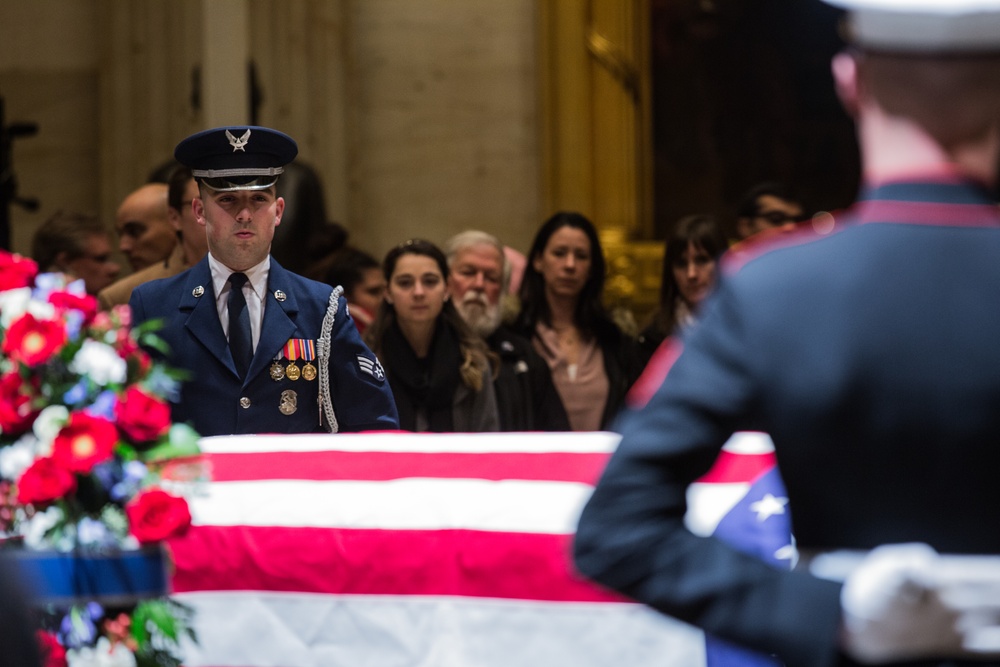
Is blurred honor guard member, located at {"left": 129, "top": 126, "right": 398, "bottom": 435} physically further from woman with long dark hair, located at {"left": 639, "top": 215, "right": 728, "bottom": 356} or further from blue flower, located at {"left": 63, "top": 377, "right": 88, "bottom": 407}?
woman with long dark hair, located at {"left": 639, "top": 215, "right": 728, "bottom": 356}

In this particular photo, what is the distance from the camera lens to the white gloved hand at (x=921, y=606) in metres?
1.27

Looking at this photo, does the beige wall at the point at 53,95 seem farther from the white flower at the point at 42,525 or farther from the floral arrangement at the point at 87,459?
the white flower at the point at 42,525

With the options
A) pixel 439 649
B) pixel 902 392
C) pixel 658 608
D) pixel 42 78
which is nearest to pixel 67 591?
pixel 439 649

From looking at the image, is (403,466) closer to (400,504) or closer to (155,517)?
(400,504)

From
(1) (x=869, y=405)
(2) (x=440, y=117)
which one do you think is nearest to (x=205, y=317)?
(1) (x=869, y=405)

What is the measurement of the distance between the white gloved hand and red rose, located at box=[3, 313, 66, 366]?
134 centimetres

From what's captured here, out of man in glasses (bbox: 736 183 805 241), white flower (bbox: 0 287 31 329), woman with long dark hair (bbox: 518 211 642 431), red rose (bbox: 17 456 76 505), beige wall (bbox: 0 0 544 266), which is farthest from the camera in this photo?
beige wall (bbox: 0 0 544 266)

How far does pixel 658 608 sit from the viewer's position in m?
1.35

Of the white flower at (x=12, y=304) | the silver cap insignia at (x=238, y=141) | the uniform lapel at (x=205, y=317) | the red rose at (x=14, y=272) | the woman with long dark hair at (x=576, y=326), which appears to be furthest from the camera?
the woman with long dark hair at (x=576, y=326)

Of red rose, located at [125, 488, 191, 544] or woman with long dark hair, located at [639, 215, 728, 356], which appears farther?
woman with long dark hair, located at [639, 215, 728, 356]

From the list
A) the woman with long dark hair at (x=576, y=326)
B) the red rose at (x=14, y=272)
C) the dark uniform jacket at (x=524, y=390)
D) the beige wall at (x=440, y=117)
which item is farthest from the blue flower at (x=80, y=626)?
the beige wall at (x=440, y=117)

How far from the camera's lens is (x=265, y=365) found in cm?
342

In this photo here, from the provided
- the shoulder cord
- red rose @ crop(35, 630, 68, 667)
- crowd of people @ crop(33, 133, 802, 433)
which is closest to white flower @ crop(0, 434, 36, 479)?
red rose @ crop(35, 630, 68, 667)

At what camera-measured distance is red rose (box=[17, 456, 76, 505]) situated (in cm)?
221
